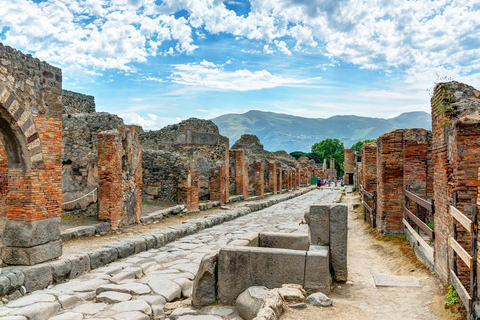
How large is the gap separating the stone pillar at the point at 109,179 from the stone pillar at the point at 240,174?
1046 cm

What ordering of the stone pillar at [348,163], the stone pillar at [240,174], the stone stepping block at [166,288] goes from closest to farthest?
the stone stepping block at [166,288]
the stone pillar at [240,174]
the stone pillar at [348,163]

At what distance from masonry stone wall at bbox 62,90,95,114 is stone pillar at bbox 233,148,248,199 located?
12.4 meters

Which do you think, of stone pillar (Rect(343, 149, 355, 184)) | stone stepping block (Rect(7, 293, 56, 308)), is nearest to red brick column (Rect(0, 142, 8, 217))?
stone stepping block (Rect(7, 293, 56, 308))

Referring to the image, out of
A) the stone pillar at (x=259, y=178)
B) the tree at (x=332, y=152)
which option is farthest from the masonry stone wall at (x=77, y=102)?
the tree at (x=332, y=152)

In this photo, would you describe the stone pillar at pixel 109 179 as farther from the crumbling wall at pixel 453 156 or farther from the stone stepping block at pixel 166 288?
the crumbling wall at pixel 453 156

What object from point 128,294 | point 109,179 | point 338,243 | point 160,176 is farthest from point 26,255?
point 160,176

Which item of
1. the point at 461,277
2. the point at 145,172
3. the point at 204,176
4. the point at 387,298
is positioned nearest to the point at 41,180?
the point at 387,298

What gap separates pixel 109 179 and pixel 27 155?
11.1ft

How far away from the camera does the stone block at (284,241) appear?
6.61 m

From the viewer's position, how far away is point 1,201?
9.80 metres

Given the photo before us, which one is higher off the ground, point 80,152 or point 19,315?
point 80,152

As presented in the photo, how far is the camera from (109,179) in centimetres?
992

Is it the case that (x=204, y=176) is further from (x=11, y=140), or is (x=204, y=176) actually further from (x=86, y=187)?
(x=11, y=140)

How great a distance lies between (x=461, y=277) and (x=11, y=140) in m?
7.76
